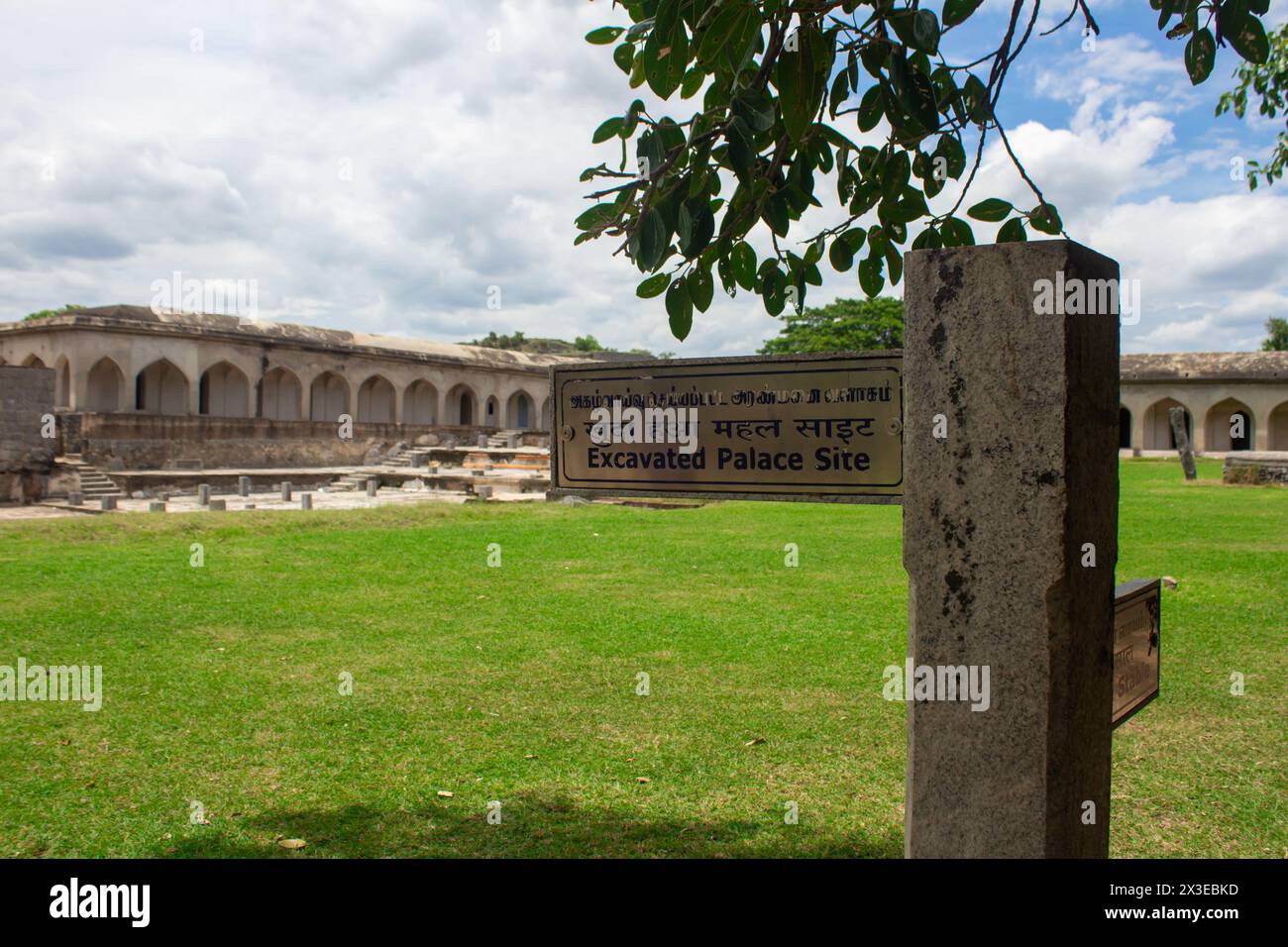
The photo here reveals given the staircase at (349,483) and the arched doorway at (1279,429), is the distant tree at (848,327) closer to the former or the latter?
the arched doorway at (1279,429)

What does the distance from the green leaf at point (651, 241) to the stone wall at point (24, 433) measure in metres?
17.2

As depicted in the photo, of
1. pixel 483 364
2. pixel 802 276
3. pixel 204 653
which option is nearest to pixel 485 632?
pixel 204 653

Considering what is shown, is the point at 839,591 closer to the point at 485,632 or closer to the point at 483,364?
the point at 485,632

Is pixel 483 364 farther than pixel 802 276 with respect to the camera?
Yes

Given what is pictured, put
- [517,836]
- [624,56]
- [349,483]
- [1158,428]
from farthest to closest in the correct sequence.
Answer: [1158,428]
[349,483]
[517,836]
[624,56]

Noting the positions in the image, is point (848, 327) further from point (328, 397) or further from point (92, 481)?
point (92, 481)

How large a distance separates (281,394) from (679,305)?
1303 inches

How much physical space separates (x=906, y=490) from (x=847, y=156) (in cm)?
152

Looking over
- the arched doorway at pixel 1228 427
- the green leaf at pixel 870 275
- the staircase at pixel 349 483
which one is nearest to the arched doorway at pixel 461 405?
the staircase at pixel 349 483

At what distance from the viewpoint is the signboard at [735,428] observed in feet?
6.79

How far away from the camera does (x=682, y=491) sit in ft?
7.55

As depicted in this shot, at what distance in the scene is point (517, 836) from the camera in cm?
312

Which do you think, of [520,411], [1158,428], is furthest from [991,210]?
[1158,428]
